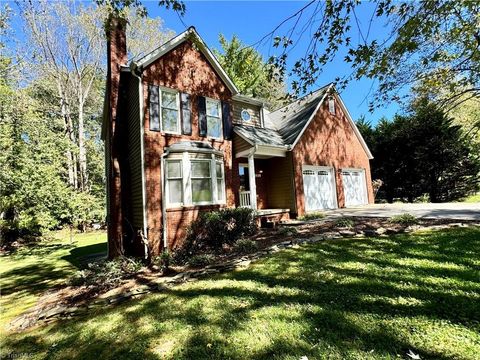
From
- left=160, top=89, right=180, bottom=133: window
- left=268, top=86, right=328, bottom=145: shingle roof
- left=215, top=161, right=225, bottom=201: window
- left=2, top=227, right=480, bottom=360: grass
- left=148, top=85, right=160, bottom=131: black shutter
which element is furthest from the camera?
left=268, top=86, right=328, bottom=145: shingle roof

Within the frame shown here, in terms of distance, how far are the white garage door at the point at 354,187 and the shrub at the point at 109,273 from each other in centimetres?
1236

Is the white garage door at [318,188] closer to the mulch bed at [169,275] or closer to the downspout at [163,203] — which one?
the mulch bed at [169,275]

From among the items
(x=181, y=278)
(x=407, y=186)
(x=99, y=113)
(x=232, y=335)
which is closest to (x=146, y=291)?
(x=181, y=278)

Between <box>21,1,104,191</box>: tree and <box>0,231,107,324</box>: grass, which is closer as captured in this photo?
<box>0,231,107,324</box>: grass

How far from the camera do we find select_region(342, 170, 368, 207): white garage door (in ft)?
51.6

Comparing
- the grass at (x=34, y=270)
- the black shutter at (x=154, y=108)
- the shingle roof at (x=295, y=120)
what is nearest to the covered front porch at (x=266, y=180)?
the shingle roof at (x=295, y=120)

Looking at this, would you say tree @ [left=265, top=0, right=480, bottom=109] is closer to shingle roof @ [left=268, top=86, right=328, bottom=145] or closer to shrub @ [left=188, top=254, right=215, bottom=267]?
shrub @ [left=188, top=254, right=215, bottom=267]

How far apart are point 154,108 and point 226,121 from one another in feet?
10.5

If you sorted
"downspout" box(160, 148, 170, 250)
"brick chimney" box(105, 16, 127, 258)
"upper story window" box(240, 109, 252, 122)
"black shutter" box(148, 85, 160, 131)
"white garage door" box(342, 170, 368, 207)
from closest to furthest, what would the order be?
"downspout" box(160, 148, 170, 250) → "brick chimney" box(105, 16, 127, 258) → "black shutter" box(148, 85, 160, 131) → "upper story window" box(240, 109, 252, 122) → "white garage door" box(342, 170, 368, 207)

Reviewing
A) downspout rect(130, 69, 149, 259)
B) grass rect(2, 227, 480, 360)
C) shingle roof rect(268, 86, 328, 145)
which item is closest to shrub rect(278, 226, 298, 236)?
grass rect(2, 227, 480, 360)

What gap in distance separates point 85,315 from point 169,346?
2.60m

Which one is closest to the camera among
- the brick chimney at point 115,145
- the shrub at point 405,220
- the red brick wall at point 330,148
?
the shrub at point 405,220

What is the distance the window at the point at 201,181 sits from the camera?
32.0ft

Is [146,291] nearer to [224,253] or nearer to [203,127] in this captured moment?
[224,253]
